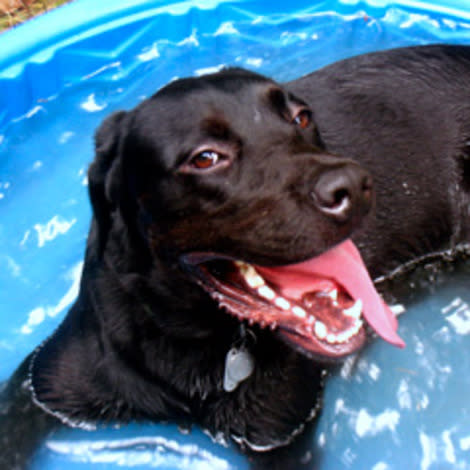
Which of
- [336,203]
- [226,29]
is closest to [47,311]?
[336,203]

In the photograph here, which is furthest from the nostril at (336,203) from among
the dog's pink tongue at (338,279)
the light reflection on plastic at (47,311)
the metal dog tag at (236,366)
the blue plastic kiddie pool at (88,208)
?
the light reflection on plastic at (47,311)

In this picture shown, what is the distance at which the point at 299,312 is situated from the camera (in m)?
1.93

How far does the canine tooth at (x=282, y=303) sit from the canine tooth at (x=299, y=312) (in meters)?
0.02

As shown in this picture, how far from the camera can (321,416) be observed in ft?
9.52

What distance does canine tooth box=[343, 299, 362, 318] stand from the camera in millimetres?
1923

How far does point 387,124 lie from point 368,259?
793mm

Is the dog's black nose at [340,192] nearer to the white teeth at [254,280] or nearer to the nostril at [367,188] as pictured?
the nostril at [367,188]

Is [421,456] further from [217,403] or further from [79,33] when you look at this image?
[79,33]

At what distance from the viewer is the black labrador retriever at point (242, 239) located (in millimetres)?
1863

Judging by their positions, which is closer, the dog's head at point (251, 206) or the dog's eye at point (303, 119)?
the dog's head at point (251, 206)

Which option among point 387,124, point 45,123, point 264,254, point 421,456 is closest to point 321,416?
point 421,456

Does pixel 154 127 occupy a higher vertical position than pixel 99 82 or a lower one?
higher

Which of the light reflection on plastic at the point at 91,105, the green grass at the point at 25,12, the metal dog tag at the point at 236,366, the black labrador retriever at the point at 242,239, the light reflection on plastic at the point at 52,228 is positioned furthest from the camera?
the green grass at the point at 25,12

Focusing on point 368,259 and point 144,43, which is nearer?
point 368,259
